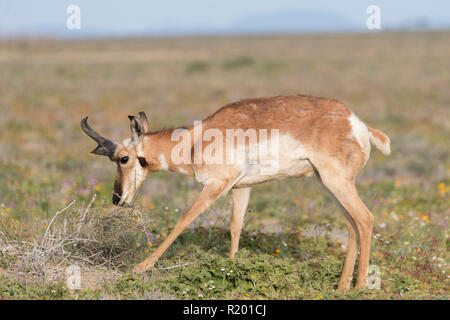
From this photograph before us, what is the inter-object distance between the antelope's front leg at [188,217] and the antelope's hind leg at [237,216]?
2.82 feet

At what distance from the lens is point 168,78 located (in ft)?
154

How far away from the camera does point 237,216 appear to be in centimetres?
733

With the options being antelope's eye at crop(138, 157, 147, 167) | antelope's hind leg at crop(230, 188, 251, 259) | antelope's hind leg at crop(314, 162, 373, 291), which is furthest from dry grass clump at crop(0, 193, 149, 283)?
antelope's hind leg at crop(314, 162, 373, 291)

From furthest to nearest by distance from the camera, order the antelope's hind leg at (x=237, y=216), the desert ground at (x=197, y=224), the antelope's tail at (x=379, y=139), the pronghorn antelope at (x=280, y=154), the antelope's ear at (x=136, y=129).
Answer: the antelope's hind leg at (x=237, y=216) → the antelope's tail at (x=379, y=139) → the antelope's ear at (x=136, y=129) → the pronghorn antelope at (x=280, y=154) → the desert ground at (x=197, y=224)

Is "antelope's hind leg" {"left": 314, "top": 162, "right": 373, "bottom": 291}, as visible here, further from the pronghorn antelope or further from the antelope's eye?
the antelope's eye

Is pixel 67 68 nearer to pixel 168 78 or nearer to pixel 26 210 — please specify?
pixel 168 78

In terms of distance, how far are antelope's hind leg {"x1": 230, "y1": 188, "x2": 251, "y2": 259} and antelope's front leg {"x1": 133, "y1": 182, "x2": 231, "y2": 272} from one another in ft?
2.82

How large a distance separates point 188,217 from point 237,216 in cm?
100

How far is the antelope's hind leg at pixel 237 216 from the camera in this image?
7324 mm

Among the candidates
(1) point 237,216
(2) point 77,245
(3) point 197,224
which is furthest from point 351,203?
(3) point 197,224

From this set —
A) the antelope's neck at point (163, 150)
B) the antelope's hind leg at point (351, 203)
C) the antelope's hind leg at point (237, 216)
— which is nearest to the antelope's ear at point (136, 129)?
the antelope's neck at point (163, 150)

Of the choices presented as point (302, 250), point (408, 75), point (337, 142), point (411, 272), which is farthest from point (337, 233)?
point (408, 75)

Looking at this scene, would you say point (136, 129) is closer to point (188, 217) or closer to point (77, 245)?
point (188, 217)

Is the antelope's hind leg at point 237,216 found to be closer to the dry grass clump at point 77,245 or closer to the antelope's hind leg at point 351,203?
the dry grass clump at point 77,245
